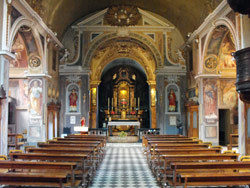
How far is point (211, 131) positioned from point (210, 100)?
1669 millimetres

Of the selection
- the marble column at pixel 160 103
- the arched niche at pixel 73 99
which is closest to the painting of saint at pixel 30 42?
the arched niche at pixel 73 99

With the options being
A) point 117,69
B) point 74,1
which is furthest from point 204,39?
point 117,69

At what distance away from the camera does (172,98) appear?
2009 centimetres

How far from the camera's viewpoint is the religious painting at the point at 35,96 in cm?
1521

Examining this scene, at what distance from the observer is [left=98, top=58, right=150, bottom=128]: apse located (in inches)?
1135

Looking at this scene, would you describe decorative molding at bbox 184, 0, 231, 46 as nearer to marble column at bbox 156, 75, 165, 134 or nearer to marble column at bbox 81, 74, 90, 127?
marble column at bbox 156, 75, 165, 134

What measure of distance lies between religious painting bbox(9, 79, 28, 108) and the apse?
1159 centimetres

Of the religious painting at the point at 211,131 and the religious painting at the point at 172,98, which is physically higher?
the religious painting at the point at 172,98

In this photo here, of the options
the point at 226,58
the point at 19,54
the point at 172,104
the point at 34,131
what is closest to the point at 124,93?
the point at 172,104

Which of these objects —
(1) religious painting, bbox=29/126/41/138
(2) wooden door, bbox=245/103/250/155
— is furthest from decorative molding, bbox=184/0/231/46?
(1) religious painting, bbox=29/126/41/138

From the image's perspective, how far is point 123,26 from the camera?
19875mm

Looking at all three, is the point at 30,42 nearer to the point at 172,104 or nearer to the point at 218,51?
the point at 218,51

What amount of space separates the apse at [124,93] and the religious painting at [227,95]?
11686mm

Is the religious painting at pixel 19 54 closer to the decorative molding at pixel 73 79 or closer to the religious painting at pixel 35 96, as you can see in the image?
the religious painting at pixel 35 96
